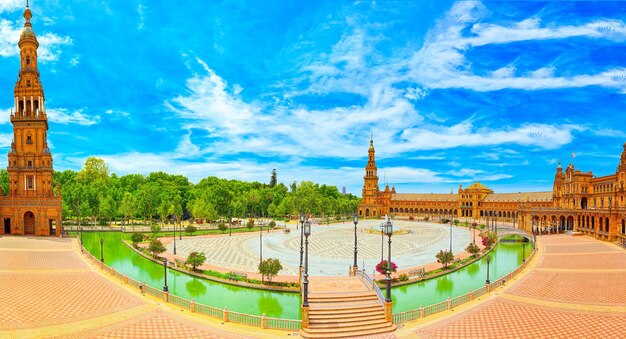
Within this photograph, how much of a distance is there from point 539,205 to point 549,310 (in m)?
72.7

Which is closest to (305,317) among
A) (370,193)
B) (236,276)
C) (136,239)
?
(236,276)

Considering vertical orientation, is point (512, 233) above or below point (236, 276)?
below

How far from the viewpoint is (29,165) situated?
51156mm

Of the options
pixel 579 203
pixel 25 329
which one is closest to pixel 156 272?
pixel 25 329

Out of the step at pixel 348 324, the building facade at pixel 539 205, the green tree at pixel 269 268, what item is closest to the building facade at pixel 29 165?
the green tree at pixel 269 268

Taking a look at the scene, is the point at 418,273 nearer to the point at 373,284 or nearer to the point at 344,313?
the point at 373,284

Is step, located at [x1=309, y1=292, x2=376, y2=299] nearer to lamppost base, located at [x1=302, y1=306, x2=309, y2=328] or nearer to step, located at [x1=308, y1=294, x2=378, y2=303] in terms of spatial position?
step, located at [x1=308, y1=294, x2=378, y2=303]

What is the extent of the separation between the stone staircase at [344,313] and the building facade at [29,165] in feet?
150

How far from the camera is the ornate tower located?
122 m

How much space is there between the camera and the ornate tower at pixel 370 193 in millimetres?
122375

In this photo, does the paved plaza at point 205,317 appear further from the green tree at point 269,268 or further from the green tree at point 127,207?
the green tree at point 127,207

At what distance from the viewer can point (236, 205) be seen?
8231cm

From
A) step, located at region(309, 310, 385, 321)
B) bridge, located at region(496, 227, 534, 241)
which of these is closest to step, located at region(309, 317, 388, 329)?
step, located at region(309, 310, 385, 321)

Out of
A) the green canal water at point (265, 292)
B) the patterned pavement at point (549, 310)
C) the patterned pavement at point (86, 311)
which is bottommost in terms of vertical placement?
the green canal water at point (265, 292)
